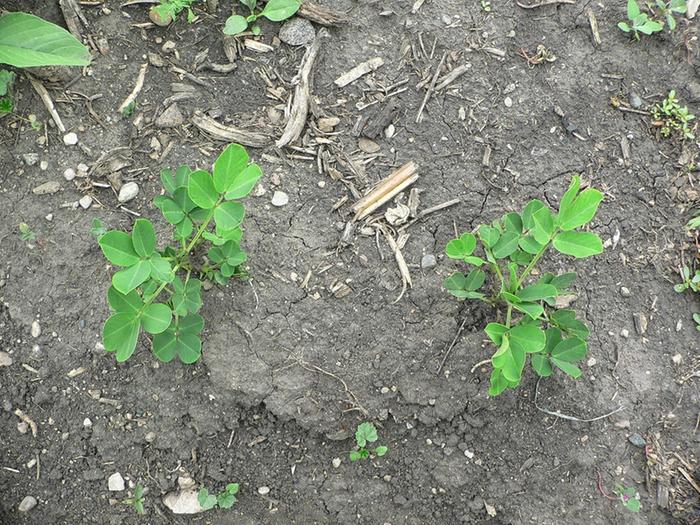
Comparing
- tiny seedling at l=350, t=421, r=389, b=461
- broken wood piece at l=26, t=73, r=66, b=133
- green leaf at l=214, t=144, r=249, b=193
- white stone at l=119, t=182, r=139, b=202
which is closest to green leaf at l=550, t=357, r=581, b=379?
tiny seedling at l=350, t=421, r=389, b=461

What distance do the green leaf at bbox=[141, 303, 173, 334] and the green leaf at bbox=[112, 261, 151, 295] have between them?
117mm

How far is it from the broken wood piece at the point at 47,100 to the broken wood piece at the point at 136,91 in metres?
0.22

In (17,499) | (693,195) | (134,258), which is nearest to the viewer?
(134,258)

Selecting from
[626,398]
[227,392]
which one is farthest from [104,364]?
[626,398]

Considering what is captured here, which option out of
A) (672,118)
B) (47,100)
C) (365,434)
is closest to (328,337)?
(365,434)

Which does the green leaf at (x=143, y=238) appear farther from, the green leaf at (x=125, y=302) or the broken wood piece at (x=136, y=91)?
the broken wood piece at (x=136, y=91)

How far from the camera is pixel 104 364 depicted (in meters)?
2.23

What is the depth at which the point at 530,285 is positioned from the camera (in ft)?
7.06

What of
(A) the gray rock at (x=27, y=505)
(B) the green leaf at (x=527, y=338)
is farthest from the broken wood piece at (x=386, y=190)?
(A) the gray rock at (x=27, y=505)

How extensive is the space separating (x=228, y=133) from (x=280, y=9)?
559mm

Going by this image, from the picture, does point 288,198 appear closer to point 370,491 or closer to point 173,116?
point 173,116

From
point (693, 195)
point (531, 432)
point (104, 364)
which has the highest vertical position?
point (693, 195)

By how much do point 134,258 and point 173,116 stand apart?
0.75 m

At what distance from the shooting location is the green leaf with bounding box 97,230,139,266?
5.95 ft
